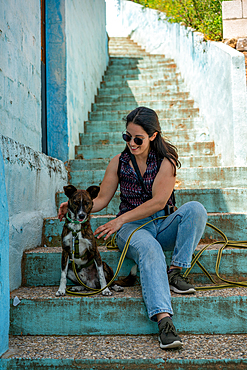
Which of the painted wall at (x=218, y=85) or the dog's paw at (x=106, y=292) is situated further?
the painted wall at (x=218, y=85)

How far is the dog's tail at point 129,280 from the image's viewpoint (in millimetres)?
2371

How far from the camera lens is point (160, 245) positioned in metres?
2.22

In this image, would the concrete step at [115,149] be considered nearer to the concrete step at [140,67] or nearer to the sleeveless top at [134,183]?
the sleeveless top at [134,183]

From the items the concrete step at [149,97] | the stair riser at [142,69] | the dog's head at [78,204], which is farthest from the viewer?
the stair riser at [142,69]

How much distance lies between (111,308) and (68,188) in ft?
2.82

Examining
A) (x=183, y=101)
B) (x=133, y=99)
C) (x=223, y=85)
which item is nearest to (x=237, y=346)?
(x=223, y=85)

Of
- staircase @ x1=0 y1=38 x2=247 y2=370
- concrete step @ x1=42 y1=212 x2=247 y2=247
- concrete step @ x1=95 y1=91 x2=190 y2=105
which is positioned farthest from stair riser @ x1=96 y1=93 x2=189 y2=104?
concrete step @ x1=42 y1=212 x2=247 y2=247

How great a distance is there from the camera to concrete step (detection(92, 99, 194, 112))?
5.79 m

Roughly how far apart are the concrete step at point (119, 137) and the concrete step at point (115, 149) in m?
0.31

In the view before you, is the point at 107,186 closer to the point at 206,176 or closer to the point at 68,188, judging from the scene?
the point at 68,188

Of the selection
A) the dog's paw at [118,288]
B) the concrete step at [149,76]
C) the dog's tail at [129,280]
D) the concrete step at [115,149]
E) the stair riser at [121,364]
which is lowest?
the stair riser at [121,364]

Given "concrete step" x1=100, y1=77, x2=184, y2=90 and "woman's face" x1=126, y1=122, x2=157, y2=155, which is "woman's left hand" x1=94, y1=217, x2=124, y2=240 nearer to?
"woman's face" x1=126, y1=122, x2=157, y2=155

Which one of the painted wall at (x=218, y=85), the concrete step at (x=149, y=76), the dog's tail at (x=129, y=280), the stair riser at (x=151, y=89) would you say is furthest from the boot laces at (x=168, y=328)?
the concrete step at (x=149, y=76)

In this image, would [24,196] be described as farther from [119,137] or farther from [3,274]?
[119,137]
